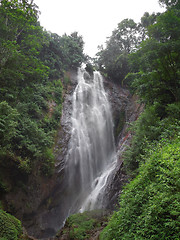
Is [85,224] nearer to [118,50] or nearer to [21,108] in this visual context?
[21,108]

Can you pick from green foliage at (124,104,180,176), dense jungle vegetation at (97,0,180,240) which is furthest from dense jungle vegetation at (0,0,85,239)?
green foliage at (124,104,180,176)

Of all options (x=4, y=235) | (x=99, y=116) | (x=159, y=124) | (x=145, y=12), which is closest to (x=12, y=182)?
(x=4, y=235)

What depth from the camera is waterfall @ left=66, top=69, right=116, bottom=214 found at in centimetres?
1218

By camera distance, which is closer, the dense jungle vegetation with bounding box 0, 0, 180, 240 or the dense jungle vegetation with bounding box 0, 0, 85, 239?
the dense jungle vegetation with bounding box 0, 0, 180, 240

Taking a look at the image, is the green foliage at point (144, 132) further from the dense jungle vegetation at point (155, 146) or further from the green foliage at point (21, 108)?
the green foliage at point (21, 108)

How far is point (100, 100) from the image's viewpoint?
1928 cm

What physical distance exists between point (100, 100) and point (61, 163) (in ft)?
31.7

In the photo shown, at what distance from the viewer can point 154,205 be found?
8.50 ft

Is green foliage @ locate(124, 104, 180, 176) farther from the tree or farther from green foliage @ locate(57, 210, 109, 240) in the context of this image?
green foliage @ locate(57, 210, 109, 240)

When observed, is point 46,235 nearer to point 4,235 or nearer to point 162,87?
point 4,235

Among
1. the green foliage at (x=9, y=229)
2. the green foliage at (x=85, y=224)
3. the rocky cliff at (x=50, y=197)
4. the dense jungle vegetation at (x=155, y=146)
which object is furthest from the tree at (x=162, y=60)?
the green foliage at (x=9, y=229)

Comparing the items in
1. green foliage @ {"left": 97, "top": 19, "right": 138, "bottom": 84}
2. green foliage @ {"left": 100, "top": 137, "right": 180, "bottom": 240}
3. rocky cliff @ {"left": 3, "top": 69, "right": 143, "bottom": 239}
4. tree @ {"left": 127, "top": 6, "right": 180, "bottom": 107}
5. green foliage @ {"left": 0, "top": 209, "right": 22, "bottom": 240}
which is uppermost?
green foliage @ {"left": 97, "top": 19, "right": 138, "bottom": 84}

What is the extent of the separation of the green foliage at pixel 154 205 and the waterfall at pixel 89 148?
7.53 metres

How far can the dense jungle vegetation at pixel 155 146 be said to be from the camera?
2586mm
